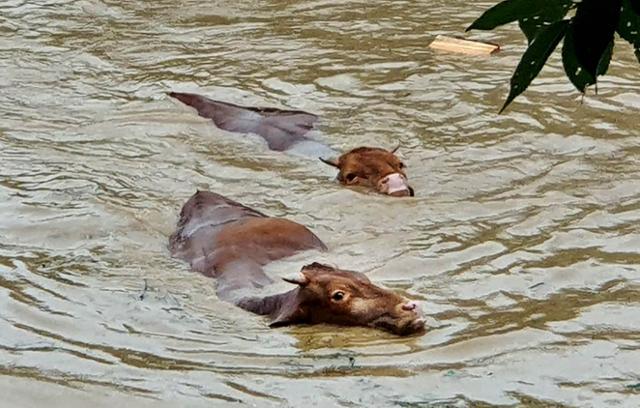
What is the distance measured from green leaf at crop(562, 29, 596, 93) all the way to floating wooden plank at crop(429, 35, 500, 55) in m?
9.69

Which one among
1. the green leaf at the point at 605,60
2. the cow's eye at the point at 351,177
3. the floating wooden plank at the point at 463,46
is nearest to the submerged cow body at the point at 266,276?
the cow's eye at the point at 351,177

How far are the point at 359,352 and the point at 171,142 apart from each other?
13.7 ft

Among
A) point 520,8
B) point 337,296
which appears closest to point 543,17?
point 520,8

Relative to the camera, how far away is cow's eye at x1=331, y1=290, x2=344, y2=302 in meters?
5.79

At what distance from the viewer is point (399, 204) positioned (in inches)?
308

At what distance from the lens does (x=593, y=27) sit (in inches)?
64.8

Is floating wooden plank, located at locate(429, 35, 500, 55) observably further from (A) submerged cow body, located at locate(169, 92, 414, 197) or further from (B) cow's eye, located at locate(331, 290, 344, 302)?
(B) cow's eye, located at locate(331, 290, 344, 302)

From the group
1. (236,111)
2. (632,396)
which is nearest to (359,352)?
(632,396)

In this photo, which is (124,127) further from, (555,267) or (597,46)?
(597,46)

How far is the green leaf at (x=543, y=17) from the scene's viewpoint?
169 centimetres

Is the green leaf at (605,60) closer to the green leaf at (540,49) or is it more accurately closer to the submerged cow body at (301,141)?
the green leaf at (540,49)

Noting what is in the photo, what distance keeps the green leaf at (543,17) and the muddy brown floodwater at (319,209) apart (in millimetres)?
2740

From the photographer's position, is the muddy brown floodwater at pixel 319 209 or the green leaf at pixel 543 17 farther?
the muddy brown floodwater at pixel 319 209

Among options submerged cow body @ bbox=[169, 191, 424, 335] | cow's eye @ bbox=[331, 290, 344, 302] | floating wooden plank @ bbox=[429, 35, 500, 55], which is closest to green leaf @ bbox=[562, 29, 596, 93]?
submerged cow body @ bbox=[169, 191, 424, 335]
